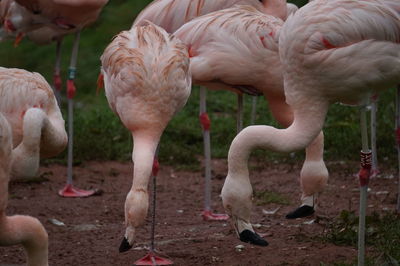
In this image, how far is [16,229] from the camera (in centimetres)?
463

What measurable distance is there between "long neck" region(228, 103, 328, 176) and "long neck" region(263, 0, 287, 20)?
1.89 metres

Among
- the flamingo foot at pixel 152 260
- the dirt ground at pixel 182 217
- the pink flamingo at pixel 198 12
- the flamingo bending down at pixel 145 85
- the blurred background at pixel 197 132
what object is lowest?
the flamingo foot at pixel 152 260

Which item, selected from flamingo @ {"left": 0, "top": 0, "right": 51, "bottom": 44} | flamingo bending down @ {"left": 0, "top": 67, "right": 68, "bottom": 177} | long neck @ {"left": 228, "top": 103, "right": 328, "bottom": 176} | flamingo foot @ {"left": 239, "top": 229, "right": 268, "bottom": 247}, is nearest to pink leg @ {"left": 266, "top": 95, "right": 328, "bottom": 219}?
long neck @ {"left": 228, "top": 103, "right": 328, "bottom": 176}

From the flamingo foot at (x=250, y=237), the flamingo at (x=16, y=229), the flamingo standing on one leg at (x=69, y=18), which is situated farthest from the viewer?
the flamingo standing on one leg at (x=69, y=18)

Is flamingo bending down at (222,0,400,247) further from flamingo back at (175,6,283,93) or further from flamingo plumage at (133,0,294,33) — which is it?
flamingo plumage at (133,0,294,33)

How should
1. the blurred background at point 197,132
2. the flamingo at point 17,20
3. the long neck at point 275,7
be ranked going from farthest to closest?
the blurred background at point 197,132 < the flamingo at point 17,20 < the long neck at point 275,7

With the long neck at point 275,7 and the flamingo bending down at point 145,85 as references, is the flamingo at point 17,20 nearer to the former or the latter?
the long neck at point 275,7

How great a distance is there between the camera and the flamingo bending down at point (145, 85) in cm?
557

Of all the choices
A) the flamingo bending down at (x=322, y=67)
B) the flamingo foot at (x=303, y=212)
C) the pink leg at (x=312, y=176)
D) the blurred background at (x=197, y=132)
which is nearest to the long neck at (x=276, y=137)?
the flamingo bending down at (x=322, y=67)

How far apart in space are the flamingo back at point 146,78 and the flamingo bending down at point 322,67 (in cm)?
69

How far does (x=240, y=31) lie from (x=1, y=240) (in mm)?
2551

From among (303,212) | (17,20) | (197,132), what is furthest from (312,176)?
(17,20)

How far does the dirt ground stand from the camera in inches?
228

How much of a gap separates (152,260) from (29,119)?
51.3 inches
